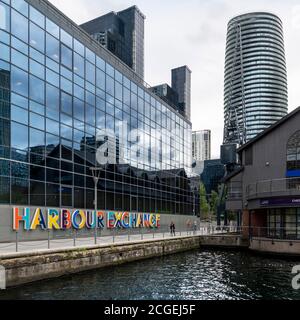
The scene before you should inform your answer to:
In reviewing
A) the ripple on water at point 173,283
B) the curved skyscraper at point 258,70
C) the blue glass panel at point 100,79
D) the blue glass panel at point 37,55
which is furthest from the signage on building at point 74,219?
the curved skyscraper at point 258,70

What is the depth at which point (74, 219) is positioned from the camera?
35094mm

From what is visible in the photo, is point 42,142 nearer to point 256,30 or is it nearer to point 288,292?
point 288,292

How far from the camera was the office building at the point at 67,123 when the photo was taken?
28.7 metres

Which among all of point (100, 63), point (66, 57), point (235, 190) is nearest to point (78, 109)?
point (66, 57)

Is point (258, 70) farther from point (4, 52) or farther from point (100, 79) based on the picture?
point (4, 52)

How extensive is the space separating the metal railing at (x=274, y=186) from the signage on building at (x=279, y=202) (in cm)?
75

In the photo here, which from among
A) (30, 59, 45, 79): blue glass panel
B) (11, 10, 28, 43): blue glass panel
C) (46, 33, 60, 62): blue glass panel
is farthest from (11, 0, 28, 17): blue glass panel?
(30, 59, 45, 79): blue glass panel

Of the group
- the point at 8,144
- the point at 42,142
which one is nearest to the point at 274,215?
the point at 42,142

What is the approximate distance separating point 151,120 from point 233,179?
46.5ft

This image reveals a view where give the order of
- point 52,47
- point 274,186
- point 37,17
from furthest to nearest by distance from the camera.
Result: point 274,186 → point 52,47 → point 37,17

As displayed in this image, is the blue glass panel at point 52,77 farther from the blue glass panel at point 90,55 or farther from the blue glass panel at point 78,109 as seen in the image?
the blue glass panel at point 90,55

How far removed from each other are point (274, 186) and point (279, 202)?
186 inches

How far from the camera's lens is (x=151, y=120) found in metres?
53.9

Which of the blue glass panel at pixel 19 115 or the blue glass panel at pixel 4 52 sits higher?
the blue glass panel at pixel 4 52
